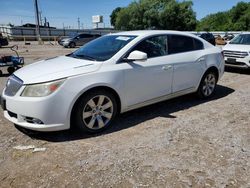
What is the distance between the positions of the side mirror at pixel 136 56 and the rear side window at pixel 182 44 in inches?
39.1

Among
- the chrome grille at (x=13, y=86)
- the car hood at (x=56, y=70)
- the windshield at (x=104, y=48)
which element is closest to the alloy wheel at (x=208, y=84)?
the windshield at (x=104, y=48)

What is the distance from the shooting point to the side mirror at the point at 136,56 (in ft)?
13.6

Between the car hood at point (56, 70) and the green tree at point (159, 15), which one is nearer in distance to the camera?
the car hood at point (56, 70)

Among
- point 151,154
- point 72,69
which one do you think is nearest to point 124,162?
point 151,154

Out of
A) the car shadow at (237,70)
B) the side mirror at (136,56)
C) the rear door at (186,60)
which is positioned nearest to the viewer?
the side mirror at (136,56)

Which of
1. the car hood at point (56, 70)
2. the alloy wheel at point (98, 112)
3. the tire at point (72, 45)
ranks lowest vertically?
the tire at point (72, 45)

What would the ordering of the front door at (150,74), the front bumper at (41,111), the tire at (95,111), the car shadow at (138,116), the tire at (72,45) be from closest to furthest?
the front bumper at (41,111) → the tire at (95,111) → the car shadow at (138,116) → the front door at (150,74) → the tire at (72,45)

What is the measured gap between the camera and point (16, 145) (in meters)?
3.71

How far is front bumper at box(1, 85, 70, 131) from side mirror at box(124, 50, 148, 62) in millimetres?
1275

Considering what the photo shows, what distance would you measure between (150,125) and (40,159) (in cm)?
186

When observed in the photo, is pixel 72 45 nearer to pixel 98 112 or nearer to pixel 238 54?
pixel 238 54

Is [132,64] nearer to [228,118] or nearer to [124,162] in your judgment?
[124,162]

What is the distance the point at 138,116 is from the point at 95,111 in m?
1.11

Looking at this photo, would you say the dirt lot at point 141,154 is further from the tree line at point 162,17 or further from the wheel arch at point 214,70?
the tree line at point 162,17
